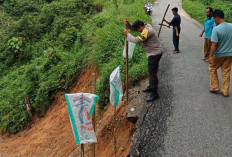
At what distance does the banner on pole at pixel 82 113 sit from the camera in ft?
10.8

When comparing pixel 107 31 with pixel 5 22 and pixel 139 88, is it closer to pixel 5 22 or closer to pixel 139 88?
pixel 139 88

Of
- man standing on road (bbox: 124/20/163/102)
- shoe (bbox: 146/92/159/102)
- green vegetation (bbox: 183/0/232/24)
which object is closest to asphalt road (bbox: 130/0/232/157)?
shoe (bbox: 146/92/159/102)

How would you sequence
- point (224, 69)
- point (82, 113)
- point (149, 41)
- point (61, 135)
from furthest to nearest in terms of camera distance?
point (61, 135) → point (224, 69) → point (149, 41) → point (82, 113)

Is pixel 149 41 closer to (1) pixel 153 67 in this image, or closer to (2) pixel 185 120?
(1) pixel 153 67

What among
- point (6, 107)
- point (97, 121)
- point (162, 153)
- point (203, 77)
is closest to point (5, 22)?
point (6, 107)

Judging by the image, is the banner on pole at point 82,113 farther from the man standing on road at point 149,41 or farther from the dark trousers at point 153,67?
the dark trousers at point 153,67

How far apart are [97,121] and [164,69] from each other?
2.57 m

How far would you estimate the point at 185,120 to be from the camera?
14.8 feet

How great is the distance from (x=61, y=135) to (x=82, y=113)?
4438mm

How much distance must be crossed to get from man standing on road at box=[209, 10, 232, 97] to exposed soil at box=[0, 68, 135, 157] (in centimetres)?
229

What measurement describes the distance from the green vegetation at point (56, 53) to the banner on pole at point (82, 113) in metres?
3.22

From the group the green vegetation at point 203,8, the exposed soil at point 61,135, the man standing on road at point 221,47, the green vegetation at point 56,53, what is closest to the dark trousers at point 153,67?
the exposed soil at point 61,135

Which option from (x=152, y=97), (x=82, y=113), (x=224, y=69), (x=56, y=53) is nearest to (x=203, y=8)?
(x=56, y=53)

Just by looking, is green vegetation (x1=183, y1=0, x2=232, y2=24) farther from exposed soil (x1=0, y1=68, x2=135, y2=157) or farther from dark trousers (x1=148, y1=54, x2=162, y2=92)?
dark trousers (x1=148, y1=54, x2=162, y2=92)
